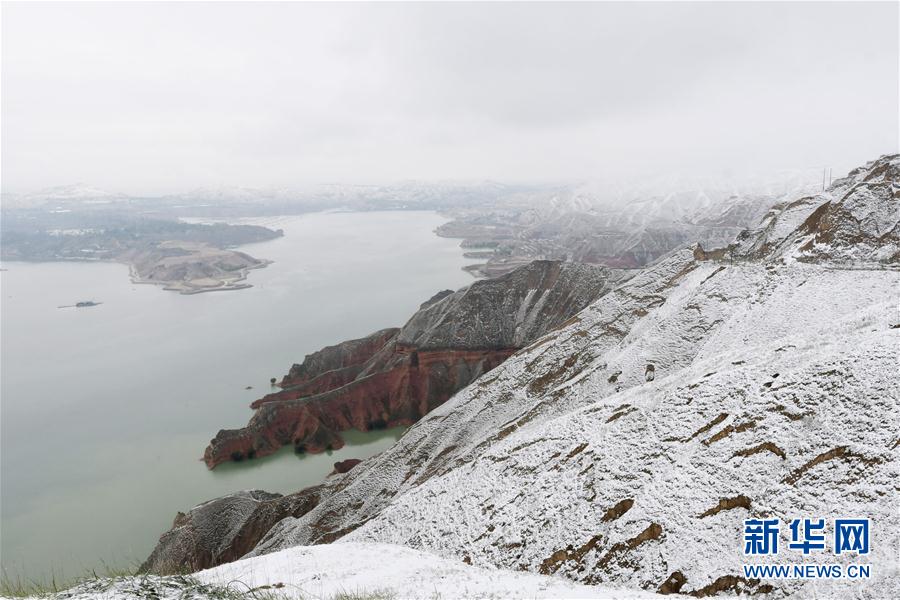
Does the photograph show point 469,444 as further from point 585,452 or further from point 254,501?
point 254,501

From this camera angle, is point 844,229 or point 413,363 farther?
point 413,363

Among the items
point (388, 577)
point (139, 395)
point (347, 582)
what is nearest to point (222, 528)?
point (347, 582)

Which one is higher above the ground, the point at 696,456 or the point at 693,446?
the point at 693,446

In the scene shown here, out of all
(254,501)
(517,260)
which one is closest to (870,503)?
(254,501)

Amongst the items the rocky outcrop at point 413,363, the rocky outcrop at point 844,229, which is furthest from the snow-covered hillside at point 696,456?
the rocky outcrop at point 413,363

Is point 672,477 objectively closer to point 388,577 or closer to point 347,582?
point 388,577

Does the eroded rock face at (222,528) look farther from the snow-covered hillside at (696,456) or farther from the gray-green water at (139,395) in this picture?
the gray-green water at (139,395)
